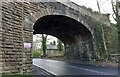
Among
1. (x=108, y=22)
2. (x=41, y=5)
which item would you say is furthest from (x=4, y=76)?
(x=108, y=22)

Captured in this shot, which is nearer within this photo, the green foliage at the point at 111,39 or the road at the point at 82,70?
the road at the point at 82,70

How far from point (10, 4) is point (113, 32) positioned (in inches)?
704

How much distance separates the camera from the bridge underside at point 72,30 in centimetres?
2624

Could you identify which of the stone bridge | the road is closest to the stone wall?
the stone bridge

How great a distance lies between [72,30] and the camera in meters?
31.1

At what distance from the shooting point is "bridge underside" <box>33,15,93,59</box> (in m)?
26.2

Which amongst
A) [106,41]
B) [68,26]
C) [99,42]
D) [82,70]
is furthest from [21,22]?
[106,41]

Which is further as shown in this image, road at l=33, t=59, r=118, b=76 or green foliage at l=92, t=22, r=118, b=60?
green foliage at l=92, t=22, r=118, b=60

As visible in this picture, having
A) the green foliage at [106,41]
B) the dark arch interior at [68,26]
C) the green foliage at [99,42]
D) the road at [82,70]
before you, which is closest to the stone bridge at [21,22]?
the dark arch interior at [68,26]

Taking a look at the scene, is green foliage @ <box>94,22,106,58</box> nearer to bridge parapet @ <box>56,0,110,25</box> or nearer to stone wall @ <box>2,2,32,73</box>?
bridge parapet @ <box>56,0,110,25</box>

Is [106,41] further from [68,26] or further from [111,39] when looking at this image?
[68,26]

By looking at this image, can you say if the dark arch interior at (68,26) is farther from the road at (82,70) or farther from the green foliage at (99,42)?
the road at (82,70)

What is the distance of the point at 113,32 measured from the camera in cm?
2978

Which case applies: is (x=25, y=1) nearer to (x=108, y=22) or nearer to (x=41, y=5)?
(x=41, y=5)
